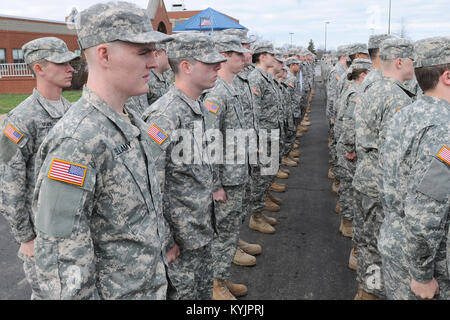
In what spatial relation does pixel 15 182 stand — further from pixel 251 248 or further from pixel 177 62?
pixel 251 248

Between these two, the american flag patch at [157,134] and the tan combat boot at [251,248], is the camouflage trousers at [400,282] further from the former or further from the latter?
the tan combat boot at [251,248]

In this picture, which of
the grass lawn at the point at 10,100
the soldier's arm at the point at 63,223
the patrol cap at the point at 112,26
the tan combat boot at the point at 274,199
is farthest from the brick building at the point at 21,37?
the soldier's arm at the point at 63,223

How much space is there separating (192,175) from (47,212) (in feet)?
4.62

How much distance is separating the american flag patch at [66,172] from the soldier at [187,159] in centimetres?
110

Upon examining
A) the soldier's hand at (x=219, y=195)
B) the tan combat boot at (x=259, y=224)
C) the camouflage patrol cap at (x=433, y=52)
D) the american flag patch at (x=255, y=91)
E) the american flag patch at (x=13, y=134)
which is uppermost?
the camouflage patrol cap at (x=433, y=52)

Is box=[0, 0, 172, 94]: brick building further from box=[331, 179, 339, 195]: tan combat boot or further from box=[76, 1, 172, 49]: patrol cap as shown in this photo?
box=[76, 1, 172, 49]: patrol cap

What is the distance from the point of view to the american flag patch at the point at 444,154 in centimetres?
202

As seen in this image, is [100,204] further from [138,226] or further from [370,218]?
[370,218]

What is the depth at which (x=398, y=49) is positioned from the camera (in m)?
3.70

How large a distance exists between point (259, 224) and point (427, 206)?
3623 mm

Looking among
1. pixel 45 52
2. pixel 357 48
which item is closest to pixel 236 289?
pixel 45 52

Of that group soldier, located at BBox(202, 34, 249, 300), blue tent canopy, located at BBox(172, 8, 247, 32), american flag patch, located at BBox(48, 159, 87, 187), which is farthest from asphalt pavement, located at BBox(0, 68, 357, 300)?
blue tent canopy, located at BBox(172, 8, 247, 32)

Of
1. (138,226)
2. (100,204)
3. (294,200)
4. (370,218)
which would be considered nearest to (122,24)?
(100,204)

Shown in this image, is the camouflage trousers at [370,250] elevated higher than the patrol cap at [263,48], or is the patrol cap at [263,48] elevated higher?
the patrol cap at [263,48]
